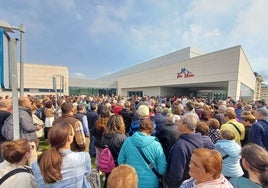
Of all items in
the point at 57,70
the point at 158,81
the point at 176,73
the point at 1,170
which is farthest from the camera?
the point at 57,70

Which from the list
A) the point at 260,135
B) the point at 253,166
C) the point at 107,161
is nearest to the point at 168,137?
the point at 107,161

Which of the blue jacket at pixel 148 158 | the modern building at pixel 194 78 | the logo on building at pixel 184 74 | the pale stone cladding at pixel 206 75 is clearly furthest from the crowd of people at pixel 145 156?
the logo on building at pixel 184 74

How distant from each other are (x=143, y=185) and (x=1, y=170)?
6.35ft

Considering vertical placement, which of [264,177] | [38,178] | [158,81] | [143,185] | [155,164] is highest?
[158,81]

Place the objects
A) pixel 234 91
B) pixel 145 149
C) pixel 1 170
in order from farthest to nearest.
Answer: pixel 234 91
pixel 145 149
pixel 1 170

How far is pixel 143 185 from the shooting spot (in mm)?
2785

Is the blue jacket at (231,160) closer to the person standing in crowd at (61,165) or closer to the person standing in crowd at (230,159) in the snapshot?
the person standing in crowd at (230,159)

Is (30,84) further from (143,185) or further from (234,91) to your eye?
(143,185)

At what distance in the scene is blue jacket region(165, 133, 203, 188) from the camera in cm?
255

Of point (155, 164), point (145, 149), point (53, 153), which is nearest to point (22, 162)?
point (53, 153)

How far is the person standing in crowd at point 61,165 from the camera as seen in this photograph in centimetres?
173

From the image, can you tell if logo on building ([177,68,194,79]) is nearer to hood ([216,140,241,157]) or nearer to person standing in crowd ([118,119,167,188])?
hood ([216,140,241,157])

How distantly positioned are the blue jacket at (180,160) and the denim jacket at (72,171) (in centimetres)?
127

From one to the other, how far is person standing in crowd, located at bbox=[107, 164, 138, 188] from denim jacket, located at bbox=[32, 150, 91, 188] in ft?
2.11
